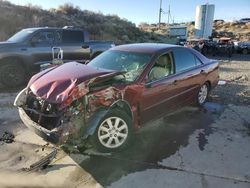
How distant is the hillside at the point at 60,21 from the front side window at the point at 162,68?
48.8 feet

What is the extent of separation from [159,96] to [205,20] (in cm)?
4018

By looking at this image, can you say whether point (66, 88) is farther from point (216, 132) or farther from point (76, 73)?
point (216, 132)

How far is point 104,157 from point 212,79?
4.04 metres

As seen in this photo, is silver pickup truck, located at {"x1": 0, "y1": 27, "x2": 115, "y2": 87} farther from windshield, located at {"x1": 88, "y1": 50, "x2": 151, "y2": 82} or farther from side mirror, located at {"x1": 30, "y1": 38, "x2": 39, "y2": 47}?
windshield, located at {"x1": 88, "y1": 50, "x2": 151, "y2": 82}

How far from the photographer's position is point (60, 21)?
26.3 meters

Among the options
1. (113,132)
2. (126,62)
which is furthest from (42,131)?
(126,62)

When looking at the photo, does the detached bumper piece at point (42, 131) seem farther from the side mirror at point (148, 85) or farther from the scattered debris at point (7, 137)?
the side mirror at point (148, 85)

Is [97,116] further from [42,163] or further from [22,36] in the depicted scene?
[22,36]

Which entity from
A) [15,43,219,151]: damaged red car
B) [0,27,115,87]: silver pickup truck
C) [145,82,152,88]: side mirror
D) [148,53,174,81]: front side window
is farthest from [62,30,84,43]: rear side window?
[145,82,152,88]: side mirror

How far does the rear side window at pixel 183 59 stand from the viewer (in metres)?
6.11

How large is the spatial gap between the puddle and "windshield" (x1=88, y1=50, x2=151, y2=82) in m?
1.17

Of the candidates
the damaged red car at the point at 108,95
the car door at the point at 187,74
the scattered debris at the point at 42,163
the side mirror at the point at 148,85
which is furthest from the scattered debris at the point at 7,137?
the car door at the point at 187,74

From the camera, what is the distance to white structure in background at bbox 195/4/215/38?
43.0m

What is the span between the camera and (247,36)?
54688 millimetres
